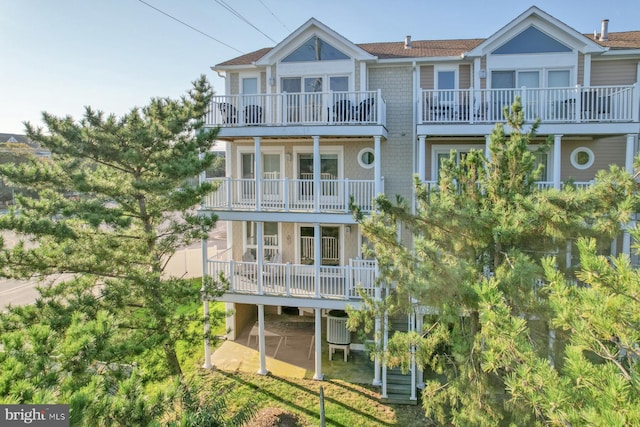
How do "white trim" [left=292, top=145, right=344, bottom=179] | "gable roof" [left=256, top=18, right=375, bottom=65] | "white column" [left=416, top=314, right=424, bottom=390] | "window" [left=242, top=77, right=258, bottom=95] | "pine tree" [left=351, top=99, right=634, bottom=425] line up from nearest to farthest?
"pine tree" [left=351, top=99, right=634, bottom=425] < "white column" [left=416, top=314, right=424, bottom=390] < "gable roof" [left=256, top=18, right=375, bottom=65] < "white trim" [left=292, top=145, right=344, bottom=179] < "window" [left=242, top=77, right=258, bottom=95]

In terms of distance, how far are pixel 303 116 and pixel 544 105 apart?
7.32m

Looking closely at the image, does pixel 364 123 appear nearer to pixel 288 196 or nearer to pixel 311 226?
pixel 288 196

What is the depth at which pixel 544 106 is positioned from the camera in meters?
11.1

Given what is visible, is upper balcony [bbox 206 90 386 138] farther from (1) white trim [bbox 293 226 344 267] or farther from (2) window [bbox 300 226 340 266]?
(2) window [bbox 300 226 340 266]

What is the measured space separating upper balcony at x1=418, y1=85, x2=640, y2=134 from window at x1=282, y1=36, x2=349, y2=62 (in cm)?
336

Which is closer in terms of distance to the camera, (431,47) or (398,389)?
(398,389)

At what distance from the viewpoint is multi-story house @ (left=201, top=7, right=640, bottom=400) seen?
11.0m


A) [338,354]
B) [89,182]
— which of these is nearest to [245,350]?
[338,354]

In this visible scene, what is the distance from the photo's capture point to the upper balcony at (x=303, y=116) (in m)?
11.1

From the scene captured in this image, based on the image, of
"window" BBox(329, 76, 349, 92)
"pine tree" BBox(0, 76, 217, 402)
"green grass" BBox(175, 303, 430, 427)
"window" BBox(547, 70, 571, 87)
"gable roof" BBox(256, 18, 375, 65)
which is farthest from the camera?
"window" BBox(329, 76, 349, 92)

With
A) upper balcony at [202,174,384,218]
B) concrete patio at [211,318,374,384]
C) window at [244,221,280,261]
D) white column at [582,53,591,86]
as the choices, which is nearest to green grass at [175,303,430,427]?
concrete patio at [211,318,374,384]

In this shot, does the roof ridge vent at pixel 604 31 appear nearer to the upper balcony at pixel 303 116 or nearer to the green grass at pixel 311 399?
the upper balcony at pixel 303 116

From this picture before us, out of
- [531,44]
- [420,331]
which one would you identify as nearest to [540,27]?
[531,44]

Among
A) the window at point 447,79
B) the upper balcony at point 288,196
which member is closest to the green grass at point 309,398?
the upper balcony at point 288,196
